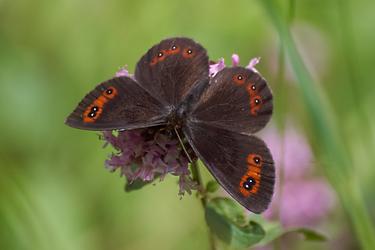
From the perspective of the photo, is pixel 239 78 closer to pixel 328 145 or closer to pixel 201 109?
pixel 201 109

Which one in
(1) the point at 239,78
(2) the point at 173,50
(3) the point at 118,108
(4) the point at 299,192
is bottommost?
(3) the point at 118,108

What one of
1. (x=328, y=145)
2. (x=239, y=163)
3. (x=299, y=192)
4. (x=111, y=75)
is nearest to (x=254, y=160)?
(x=239, y=163)

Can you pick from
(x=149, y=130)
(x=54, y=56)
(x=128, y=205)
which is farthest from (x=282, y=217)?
(x=54, y=56)

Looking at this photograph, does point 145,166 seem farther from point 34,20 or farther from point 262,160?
Answer: point 34,20

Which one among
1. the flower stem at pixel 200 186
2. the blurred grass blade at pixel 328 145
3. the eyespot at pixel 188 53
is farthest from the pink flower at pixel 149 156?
the blurred grass blade at pixel 328 145

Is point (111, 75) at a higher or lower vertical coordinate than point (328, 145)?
higher

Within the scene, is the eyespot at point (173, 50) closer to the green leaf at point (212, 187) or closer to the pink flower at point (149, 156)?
the pink flower at point (149, 156)
